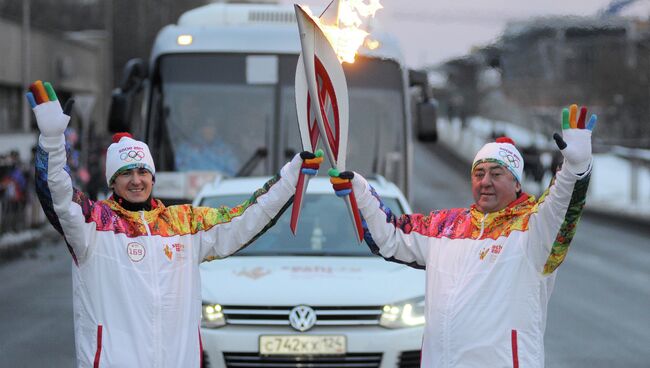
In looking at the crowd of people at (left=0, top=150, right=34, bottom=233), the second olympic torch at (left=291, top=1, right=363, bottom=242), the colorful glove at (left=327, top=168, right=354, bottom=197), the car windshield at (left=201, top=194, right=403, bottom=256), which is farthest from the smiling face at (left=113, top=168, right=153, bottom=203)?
the crowd of people at (left=0, top=150, right=34, bottom=233)

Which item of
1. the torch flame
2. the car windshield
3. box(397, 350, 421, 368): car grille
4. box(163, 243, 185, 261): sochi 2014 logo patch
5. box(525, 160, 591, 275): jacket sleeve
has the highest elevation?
the torch flame

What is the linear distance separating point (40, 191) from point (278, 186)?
2.99ft

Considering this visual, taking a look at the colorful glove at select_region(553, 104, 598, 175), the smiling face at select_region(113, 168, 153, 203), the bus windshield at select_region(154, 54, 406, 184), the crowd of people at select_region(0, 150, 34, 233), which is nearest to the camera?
the colorful glove at select_region(553, 104, 598, 175)

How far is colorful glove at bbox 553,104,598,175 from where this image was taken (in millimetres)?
3650

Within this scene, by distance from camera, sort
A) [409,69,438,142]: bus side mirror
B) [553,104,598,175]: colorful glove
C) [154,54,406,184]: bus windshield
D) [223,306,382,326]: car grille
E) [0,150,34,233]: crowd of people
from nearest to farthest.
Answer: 1. [553,104,598,175]: colorful glove
2. [223,306,382,326]: car grille
3. [154,54,406,184]: bus windshield
4. [409,69,438,142]: bus side mirror
5. [0,150,34,233]: crowd of people

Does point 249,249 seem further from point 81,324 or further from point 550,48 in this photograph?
point 550,48

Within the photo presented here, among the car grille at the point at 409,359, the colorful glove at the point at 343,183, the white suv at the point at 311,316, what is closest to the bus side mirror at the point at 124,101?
the white suv at the point at 311,316

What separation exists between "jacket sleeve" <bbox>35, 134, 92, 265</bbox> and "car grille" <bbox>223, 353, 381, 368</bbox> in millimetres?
1933

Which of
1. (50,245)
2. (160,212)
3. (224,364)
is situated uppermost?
(160,212)

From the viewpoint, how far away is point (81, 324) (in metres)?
4.02

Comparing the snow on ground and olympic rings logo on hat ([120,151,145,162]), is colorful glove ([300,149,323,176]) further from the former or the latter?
the snow on ground

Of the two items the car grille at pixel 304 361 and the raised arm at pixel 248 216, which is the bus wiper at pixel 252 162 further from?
the raised arm at pixel 248 216

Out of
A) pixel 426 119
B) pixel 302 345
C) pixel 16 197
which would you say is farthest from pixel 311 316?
pixel 16 197

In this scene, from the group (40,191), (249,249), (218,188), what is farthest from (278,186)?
(218,188)
